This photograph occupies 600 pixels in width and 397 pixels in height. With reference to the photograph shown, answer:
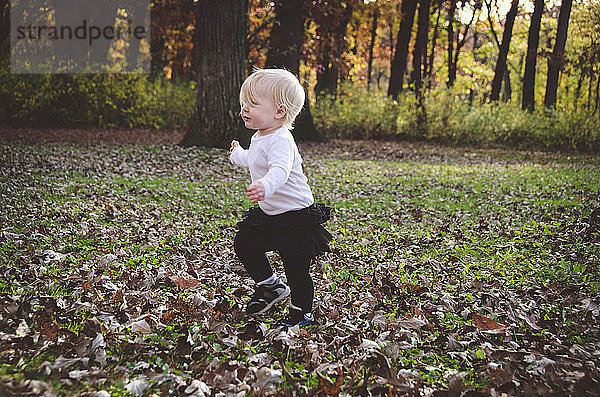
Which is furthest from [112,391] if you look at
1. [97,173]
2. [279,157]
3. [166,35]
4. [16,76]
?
[166,35]

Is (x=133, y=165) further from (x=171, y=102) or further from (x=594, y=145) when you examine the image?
(x=594, y=145)

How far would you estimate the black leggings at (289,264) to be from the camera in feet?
11.5

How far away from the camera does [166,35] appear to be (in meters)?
23.7

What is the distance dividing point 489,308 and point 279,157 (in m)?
2.12

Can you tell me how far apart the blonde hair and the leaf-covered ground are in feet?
4.89

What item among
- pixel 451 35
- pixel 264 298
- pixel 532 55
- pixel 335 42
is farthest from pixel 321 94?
pixel 264 298

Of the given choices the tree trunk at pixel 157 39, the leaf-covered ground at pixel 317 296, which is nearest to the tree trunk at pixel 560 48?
the leaf-covered ground at pixel 317 296

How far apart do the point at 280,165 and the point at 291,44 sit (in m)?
15.1

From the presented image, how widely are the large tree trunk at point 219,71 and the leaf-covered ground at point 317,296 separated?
4734mm

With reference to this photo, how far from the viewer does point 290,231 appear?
345 cm

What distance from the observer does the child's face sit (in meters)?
3.40

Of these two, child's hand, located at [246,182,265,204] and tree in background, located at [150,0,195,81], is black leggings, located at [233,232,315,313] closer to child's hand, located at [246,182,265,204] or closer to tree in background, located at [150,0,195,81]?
child's hand, located at [246,182,265,204]

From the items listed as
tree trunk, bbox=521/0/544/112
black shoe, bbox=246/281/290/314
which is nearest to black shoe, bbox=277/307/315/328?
black shoe, bbox=246/281/290/314

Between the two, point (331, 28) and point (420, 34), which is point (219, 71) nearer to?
point (331, 28)
